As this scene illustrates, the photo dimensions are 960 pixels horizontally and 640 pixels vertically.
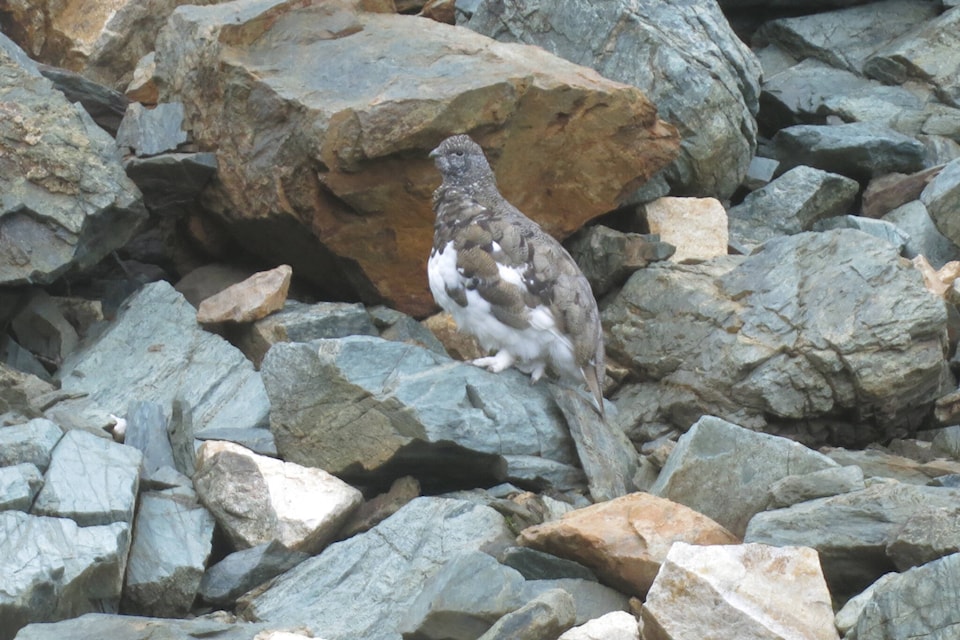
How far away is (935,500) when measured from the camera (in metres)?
A: 5.82

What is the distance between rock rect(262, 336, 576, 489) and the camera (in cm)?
698

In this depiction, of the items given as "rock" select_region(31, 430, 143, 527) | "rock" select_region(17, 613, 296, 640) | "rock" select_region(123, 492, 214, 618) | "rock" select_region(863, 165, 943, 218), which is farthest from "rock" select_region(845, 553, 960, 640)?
"rock" select_region(863, 165, 943, 218)

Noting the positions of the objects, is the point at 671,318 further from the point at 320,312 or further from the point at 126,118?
the point at 126,118

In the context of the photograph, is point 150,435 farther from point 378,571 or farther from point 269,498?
point 378,571

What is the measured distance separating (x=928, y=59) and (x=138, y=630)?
Answer: 971 centimetres

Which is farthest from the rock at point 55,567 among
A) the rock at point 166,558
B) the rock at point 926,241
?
the rock at point 926,241

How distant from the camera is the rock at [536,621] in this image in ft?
16.4

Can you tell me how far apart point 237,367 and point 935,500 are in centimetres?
408

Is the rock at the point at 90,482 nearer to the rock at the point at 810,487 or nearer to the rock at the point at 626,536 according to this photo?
the rock at the point at 626,536

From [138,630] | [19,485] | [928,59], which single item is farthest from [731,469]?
[928,59]

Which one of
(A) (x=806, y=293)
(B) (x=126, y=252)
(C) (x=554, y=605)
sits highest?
(C) (x=554, y=605)

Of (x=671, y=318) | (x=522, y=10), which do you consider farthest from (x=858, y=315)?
(x=522, y=10)

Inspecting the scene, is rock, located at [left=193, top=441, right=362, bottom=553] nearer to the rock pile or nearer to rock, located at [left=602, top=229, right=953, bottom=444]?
the rock pile

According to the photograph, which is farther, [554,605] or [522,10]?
[522,10]
